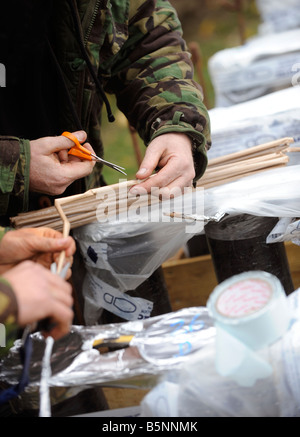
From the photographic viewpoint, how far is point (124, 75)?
164cm

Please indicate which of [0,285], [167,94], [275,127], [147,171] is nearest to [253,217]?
[147,171]

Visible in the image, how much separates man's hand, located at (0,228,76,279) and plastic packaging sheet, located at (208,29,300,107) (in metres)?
1.67

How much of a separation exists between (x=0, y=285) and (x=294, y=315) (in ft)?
1.67

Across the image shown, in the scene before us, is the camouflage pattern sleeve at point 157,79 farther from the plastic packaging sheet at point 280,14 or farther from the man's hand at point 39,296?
the plastic packaging sheet at point 280,14

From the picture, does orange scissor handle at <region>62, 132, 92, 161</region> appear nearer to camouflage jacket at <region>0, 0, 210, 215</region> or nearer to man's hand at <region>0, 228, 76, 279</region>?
camouflage jacket at <region>0, 0, 210, 215</region>

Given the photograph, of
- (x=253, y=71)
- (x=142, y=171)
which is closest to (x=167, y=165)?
(x=142, y=171)

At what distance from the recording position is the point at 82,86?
4.94 feet

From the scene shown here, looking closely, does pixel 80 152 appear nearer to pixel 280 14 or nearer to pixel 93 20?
pixel 93 20

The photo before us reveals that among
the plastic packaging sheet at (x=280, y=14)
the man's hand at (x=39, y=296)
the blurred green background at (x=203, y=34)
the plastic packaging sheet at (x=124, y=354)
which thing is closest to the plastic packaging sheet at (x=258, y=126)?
the plastic packaging sheet at (x=124, y=354)

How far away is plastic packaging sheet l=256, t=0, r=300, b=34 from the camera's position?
3135 millimetres

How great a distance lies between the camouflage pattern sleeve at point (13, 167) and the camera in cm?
126

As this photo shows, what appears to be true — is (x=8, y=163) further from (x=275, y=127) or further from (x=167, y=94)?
(x=275, y=127)

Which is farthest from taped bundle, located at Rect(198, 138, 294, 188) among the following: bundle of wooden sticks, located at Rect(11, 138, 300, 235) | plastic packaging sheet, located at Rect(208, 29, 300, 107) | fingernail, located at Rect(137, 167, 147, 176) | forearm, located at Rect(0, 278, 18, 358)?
plastic packaging sheet, located at Rect(208, 29, 300, 107)

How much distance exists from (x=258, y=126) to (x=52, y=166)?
0.88m
